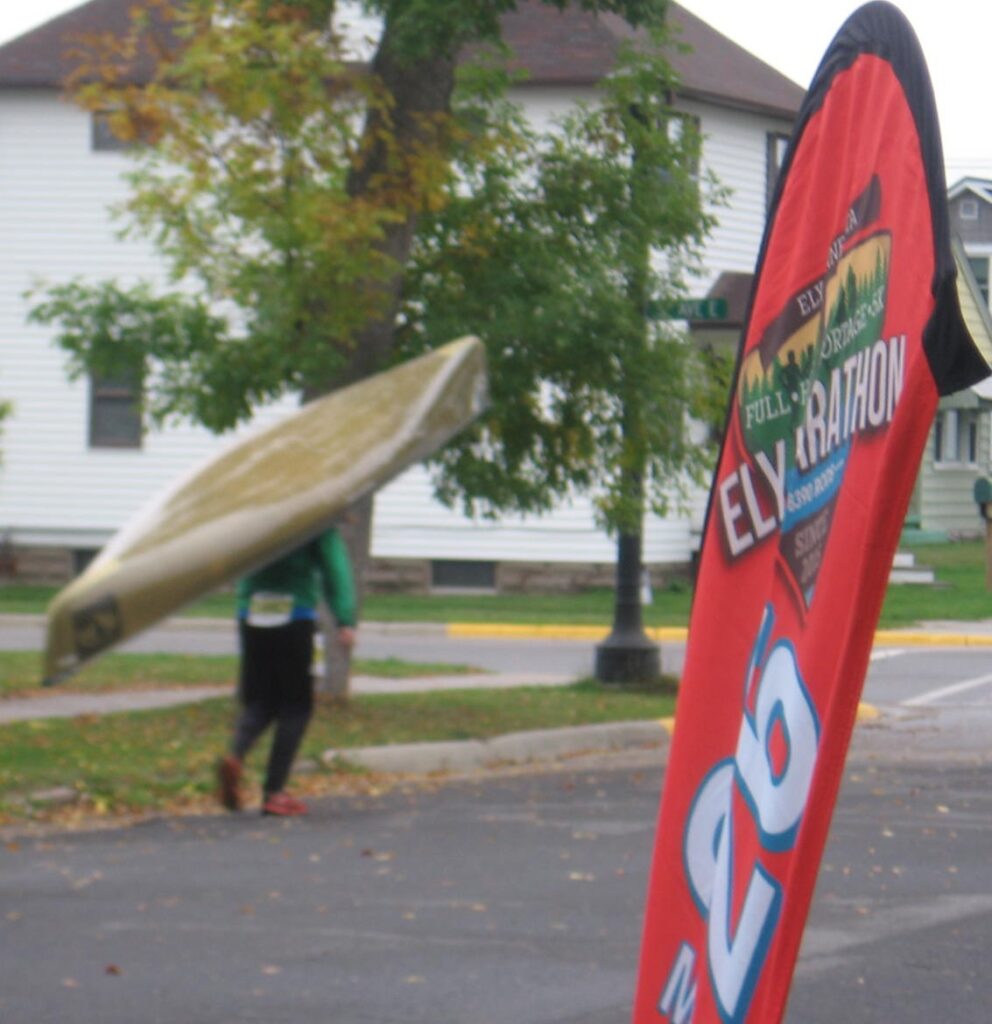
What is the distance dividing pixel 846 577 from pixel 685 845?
732mm

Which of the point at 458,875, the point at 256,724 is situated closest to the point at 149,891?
the point at 458,875

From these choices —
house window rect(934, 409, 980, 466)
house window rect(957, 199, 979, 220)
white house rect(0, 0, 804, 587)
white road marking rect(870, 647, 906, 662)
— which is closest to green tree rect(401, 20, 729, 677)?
white road marking rect(870, 647, 906, 662)

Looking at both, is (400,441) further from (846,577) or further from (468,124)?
(468,124)

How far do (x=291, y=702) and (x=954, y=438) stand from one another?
1390 inches

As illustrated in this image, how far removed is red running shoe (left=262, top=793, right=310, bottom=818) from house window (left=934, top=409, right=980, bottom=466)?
112 ft

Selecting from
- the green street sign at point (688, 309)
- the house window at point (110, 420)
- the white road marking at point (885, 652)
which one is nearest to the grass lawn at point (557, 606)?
the white road marking at point (885, 652)

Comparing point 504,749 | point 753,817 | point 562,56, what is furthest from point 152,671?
point 753,817

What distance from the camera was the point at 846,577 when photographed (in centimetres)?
234

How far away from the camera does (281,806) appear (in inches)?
399

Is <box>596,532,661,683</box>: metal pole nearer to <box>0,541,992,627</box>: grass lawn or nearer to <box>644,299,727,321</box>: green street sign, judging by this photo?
<box>644,299,727,321</box>: green street sign

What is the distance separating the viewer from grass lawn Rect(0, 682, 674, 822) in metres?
10.7

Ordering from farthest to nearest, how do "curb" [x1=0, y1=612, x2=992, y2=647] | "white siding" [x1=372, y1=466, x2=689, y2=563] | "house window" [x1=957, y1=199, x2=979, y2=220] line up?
1. "house window" [x1=957, y1=199, x2=979, y2=220]
2. "white siding" [x1=372, y1=466, x2=689, y2=563]
3. "curb" [x1=0, y1=612, x2=992, y2=647]

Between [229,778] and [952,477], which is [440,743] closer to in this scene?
[229,778]

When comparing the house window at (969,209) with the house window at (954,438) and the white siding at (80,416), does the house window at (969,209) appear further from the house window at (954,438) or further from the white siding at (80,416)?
the white siding at (80,416)
